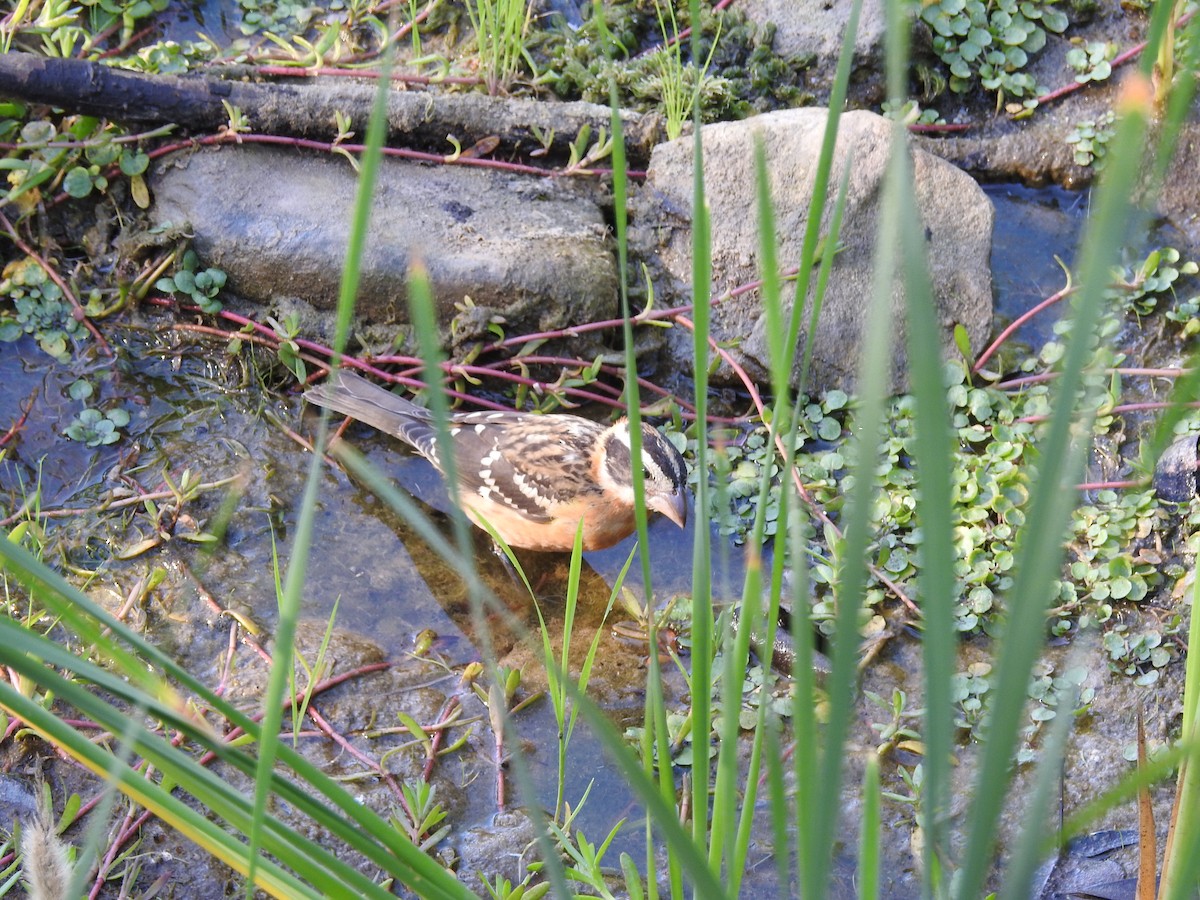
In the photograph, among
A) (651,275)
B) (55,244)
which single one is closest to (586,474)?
(651,275)

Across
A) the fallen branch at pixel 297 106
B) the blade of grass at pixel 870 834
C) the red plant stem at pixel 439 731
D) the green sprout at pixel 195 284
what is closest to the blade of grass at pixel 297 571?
the blade of grass at pixel 870 834

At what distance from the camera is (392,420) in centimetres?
469

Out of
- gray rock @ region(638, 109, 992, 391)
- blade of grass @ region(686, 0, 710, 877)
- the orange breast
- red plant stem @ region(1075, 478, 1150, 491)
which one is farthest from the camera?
gray rock @ region(638, 109, 992, 391)

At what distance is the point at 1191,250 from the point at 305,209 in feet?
13.4

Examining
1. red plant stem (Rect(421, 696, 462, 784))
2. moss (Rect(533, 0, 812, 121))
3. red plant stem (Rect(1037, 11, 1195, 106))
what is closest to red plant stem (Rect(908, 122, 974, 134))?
red plant stem (Rect(1037, 11, 1195, 106))

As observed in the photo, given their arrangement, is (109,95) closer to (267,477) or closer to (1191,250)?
(267,477)

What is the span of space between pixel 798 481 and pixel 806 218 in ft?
4.50

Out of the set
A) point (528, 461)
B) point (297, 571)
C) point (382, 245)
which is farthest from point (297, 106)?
point (297, 571)

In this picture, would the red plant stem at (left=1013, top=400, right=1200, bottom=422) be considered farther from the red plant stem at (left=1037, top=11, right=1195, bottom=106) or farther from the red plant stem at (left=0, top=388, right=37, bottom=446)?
the red plant stem at (left=0, top=388, right=37, bottom=446)

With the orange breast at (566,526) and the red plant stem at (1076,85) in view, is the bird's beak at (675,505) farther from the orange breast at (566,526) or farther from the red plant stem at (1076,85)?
the red plant stem at (1076,85)

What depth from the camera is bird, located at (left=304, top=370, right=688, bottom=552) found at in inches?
178

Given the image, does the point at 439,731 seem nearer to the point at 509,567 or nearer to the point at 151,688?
the point at 509,567

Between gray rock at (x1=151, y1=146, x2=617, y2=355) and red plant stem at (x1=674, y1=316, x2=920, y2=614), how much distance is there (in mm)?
596

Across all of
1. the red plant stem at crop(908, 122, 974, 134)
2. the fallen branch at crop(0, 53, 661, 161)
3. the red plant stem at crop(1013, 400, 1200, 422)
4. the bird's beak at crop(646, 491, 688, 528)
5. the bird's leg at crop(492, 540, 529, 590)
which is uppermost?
the red plant stem at crop(908, 122, 974, 134)
